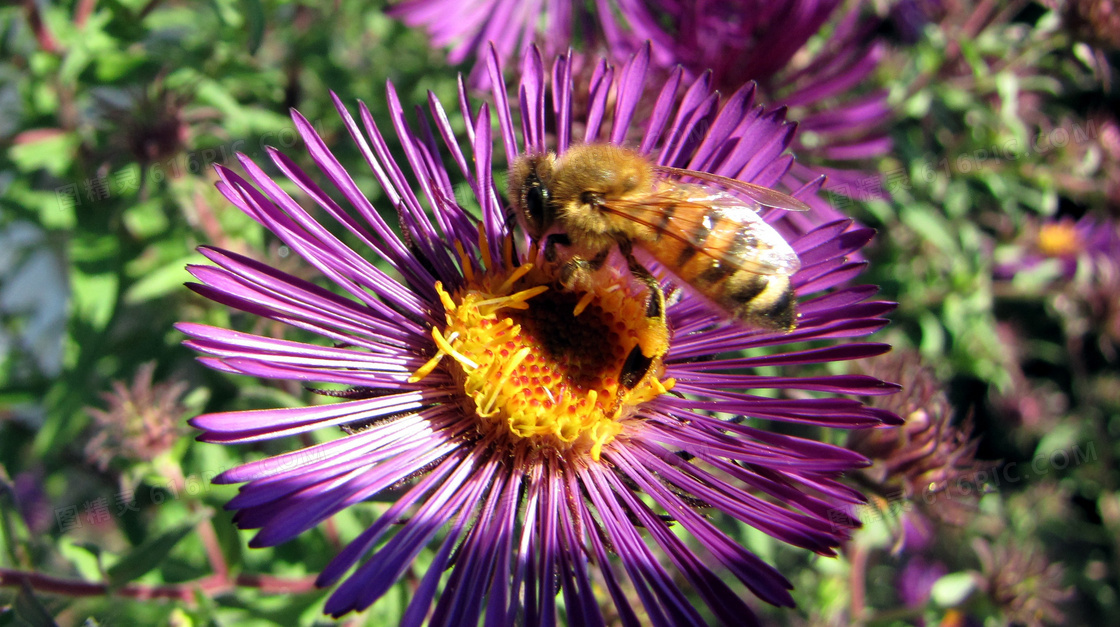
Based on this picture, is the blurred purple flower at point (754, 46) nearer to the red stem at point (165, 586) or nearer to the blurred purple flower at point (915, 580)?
the red stem at point (165, 586)

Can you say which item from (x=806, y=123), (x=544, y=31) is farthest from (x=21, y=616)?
(x=806, y=123)

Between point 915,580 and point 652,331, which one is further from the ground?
point 652,331

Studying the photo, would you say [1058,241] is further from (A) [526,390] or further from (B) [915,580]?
(A) [526,390]

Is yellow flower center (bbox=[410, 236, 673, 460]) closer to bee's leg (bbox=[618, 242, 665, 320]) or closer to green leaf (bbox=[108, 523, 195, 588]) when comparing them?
bee's leg (bbox=[618, 242, 665, 320])

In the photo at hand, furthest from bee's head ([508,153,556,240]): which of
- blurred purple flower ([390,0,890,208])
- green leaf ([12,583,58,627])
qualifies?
green leaf ([12,583,58,627])

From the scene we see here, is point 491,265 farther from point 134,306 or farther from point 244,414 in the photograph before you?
point 134,306

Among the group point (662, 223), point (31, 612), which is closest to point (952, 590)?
point (662, 223)

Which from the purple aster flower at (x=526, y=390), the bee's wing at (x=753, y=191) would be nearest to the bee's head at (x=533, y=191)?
the purple aster flower at (x=526, y=390)
